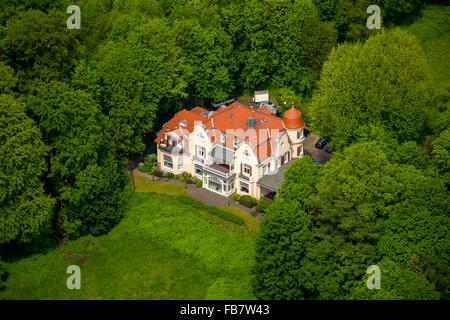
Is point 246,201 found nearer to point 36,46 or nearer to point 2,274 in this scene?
point 2,274

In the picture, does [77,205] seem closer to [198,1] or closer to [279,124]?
[279,124]

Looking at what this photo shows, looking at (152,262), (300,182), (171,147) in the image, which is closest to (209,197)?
(171,147)

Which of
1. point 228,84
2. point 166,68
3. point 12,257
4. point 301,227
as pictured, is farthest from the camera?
point 228,84

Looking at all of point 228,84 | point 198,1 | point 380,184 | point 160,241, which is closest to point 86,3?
point 198,1

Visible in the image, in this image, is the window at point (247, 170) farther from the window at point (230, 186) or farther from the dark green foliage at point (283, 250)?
the dark green foliage at point (283, 250)

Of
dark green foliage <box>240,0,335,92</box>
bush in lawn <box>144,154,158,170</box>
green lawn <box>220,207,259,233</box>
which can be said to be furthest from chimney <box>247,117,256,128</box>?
dark green foliage <box>240,0,335,92</box>

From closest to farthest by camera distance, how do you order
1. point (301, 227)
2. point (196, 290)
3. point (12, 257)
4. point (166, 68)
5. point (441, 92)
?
point (301, 227) < point (196, 290) < point (12, 257) < point (441, 92) < point (166, 68)
